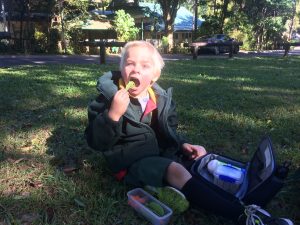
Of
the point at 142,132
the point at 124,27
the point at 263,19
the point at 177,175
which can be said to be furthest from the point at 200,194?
the point at 263,19

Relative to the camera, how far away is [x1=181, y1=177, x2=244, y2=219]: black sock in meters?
2.37

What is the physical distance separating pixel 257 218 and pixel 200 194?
40 centimetres

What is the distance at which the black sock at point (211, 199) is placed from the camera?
2.37 metres

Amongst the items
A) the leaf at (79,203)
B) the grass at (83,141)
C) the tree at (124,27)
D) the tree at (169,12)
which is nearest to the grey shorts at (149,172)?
the grass at (83,141)

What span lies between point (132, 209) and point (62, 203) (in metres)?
0.47

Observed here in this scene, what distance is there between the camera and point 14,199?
262cm

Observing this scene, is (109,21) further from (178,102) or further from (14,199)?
(14,199)

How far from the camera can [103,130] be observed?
8.48ft

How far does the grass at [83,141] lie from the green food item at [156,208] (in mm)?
108

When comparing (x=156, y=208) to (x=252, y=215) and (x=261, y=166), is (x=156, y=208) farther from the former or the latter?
(x=261, y=166)

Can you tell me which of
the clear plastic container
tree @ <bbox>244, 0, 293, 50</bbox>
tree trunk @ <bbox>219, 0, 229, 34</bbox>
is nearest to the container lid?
the clear plastic container

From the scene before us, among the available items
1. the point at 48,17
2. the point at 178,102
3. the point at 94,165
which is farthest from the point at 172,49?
the point at 94,165

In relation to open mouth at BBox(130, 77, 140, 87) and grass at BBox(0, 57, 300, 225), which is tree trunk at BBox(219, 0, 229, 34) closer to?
grass at BBox(0, 57, 300, 225)

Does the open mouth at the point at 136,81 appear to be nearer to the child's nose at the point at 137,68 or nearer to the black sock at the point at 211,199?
the child's nose at the point at 137,68
